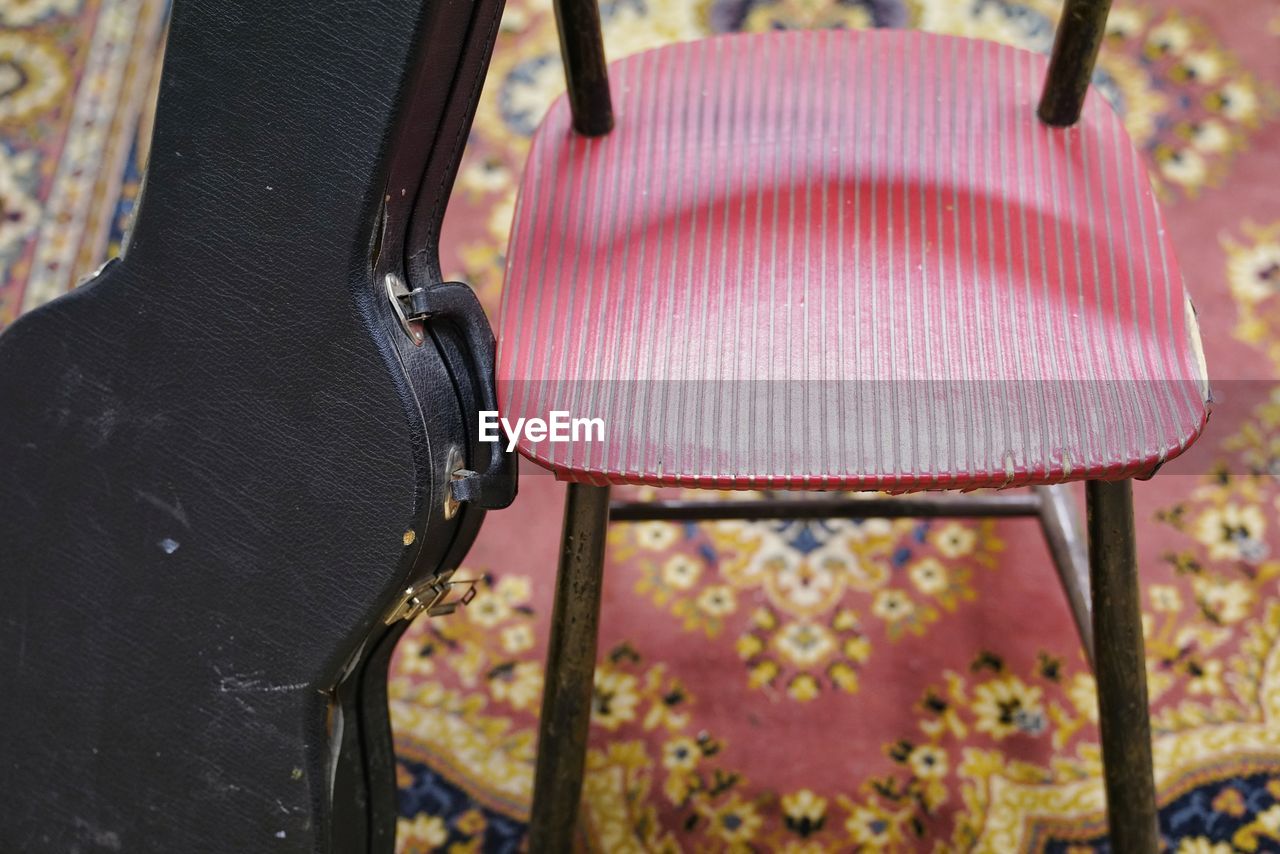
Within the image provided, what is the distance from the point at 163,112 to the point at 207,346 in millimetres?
112

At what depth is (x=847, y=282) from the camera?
684 millimetres

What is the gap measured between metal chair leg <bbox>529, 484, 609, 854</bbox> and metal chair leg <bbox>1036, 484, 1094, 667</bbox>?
1.26ft

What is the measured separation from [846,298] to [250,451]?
0.32 metres

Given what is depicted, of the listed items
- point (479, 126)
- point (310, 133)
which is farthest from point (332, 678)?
point (479, 126)

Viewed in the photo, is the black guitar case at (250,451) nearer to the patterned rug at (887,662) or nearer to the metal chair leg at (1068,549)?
the patterned rug at (887,662)

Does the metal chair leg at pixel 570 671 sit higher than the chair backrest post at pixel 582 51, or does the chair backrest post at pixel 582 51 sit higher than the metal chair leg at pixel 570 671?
the chair backrest post at pixel 582 51

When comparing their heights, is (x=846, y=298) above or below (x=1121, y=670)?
above

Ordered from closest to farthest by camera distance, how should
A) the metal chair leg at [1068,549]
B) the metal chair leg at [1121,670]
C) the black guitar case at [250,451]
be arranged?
the black guitar case at [250,451]
the metal chair leg at [1121,670]
the metal chair leg at [1068,549]

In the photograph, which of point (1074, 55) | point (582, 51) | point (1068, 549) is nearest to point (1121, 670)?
point (1068, 549)

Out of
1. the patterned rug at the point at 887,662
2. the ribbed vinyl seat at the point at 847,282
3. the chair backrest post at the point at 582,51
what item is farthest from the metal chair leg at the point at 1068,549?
the chair backrest post at the point at 582,51

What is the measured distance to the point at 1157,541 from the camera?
1078 mm

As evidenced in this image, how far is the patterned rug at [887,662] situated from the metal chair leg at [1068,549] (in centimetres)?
9

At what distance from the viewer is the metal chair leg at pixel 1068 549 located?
3.04ft

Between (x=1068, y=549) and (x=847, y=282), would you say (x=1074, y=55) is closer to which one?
(x=847, y=282)
